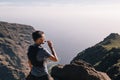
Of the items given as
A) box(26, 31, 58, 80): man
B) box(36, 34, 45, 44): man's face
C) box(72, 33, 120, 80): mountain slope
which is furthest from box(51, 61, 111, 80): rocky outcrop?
box(72, 33, 120, 80): mountain slope

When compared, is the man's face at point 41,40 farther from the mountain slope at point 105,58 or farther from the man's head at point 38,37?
the mountain slope at point 105,58

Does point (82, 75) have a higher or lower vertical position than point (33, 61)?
lower

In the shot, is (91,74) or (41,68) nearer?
(41,68)

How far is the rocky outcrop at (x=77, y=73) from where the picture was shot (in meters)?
34.6

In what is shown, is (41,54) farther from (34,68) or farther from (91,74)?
(91,74)

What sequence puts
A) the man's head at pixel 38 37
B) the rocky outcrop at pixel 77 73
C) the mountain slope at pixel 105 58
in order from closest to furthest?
the man's head at pixel 38 37 < the rocky outcrop at pixel 77 73 < the mountain slope at pixel 105 58

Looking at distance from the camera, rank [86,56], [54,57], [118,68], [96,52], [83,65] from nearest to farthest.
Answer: [54,57] < [83,65] < [118,68] < [86,56] < [96,52]

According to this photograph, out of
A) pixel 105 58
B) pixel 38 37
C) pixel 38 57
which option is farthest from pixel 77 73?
pixel 105 58

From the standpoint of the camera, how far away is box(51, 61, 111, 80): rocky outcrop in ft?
114

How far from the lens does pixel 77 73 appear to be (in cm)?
3681

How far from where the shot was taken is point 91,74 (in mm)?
34875

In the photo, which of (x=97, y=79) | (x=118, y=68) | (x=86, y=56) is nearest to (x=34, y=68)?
(x=97, y=79)

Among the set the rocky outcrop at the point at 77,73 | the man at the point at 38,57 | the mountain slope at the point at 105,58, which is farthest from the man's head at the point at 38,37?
the mountain slope at the point at 105,58

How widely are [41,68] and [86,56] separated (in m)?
162
